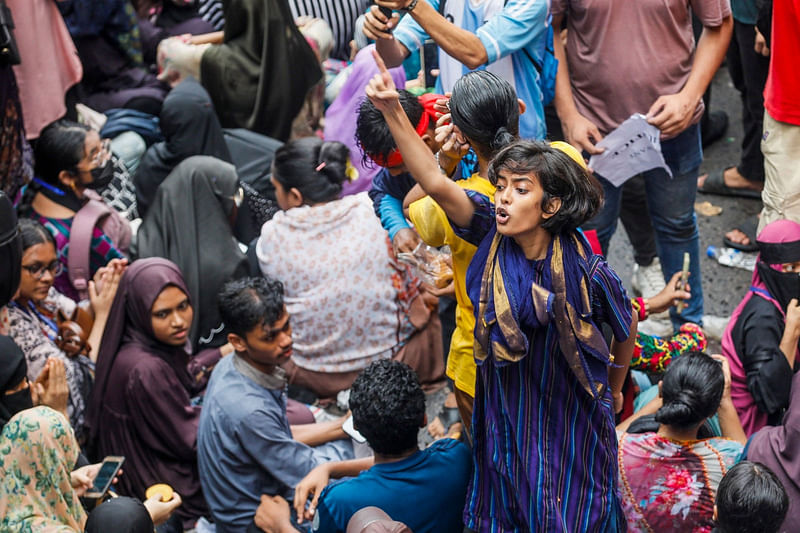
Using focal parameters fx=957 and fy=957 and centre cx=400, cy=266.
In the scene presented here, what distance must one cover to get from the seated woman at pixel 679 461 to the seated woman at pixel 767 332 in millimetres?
448

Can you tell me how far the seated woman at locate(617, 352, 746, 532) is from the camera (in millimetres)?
3021

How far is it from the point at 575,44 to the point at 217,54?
2.70 m

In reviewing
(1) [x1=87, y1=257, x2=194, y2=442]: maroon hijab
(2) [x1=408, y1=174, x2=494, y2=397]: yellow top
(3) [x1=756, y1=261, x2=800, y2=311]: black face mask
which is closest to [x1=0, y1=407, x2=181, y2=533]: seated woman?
(1) [x1=87, y1=257, x2=194, y2=442]: maroon hijab

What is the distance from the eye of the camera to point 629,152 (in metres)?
3.81

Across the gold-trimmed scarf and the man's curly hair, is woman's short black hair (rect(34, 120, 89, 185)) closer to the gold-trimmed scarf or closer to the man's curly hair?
the man's curly hair

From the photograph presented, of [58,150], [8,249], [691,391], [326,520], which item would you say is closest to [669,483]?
[691,391]

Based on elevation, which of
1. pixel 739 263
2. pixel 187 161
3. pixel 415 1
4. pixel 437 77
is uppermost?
pixel 415 1

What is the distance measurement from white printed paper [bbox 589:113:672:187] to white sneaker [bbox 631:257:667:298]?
93cm

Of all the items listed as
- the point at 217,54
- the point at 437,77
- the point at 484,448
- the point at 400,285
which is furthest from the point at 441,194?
the point at 217,54

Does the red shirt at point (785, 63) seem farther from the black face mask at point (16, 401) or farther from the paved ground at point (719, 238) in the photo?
the black face mask at point (16, 401)

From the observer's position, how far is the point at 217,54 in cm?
587

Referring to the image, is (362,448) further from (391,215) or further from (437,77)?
(437,77)

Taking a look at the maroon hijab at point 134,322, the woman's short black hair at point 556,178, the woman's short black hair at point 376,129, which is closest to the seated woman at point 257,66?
the maroon hijab at point 134,322

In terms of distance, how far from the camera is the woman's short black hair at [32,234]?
3.91 metres
